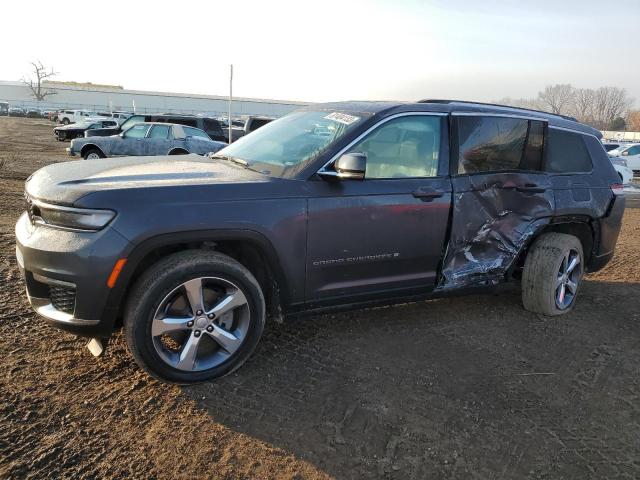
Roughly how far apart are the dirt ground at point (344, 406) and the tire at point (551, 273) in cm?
33

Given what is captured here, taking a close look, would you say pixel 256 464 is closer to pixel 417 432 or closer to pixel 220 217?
pixel 417 432

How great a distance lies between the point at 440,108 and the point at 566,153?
1530mm

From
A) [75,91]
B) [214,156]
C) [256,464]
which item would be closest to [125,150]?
[214,156]

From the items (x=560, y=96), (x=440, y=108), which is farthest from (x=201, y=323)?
(x=560, y=96)

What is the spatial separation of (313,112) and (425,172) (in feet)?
3.58

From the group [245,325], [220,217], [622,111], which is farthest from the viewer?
[622,111]

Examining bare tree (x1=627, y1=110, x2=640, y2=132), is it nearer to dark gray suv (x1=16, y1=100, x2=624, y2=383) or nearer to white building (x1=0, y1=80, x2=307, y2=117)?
white building (x1=0, y1=80, x2=307, y2=117)

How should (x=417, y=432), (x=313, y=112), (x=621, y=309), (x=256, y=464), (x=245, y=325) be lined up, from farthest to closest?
1. (x=621, y=309)
2. (x=313, y=112)
3. (x=245, y=325)
4. (x=417, y=432)
5. (x=256, y=464)

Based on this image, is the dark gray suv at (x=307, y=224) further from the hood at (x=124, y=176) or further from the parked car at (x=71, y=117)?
the parked car at (x=71, y=117)

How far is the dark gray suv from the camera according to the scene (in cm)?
287

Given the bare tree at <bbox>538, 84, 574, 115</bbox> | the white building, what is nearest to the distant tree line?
the bare tree at <bbox>538, 84, 574, 115</bbox>

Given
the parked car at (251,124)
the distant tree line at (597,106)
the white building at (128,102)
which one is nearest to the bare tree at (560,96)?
the distant tree line at (597,106)

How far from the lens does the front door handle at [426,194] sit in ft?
12.1

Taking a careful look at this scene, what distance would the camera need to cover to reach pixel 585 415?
→ 310 centimetres
